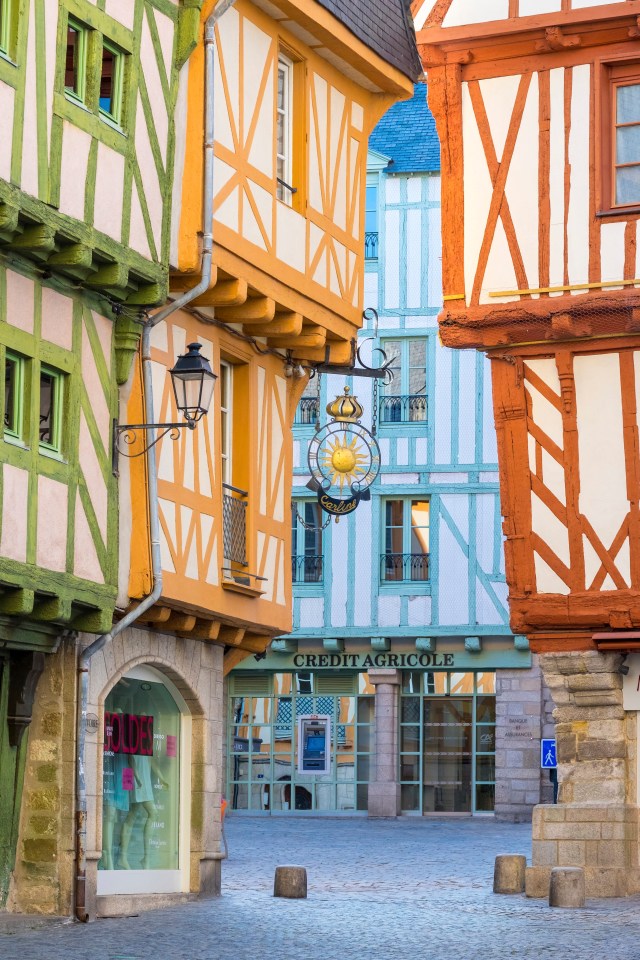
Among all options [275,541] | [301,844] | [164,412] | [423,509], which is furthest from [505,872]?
[423,509]

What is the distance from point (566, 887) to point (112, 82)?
7.35 metres

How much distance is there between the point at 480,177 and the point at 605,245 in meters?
1.46

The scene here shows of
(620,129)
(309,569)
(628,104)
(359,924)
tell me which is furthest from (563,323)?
(309,569)

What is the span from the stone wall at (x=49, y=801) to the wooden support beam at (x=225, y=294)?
3.13 meters

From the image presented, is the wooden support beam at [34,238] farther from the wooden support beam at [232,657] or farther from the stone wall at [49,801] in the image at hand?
the wooden support beam at [232,657]

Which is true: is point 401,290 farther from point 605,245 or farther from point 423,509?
point 605,245

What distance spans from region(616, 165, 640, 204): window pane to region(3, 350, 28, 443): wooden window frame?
7.13 meters

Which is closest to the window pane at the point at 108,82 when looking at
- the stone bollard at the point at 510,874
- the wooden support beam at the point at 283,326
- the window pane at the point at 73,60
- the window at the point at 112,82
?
the window at the point at 112,82

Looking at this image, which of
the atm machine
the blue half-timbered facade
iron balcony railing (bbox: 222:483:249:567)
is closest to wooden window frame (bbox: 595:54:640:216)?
iron balcony railing (bbox: 222:483:249:567)

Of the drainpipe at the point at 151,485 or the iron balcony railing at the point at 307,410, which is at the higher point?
the iron balcony railing at the point at 307,410

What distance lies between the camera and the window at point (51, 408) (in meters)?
13.8

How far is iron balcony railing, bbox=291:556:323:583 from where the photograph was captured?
3469 centimetres

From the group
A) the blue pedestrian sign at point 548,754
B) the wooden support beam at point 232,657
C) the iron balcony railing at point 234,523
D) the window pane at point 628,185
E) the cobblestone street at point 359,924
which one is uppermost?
the window pane at point 628,185

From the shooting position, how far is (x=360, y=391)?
114 ft
